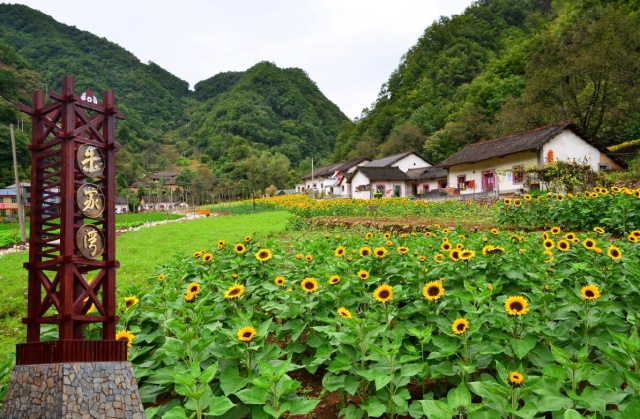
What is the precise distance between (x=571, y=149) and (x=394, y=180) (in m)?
16.6

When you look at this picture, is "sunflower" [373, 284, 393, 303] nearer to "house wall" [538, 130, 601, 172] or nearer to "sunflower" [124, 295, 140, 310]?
"sunflower" [124, 295, 140, 310]

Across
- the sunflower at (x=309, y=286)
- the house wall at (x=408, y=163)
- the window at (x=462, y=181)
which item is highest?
the house wall at (x=408, y=163)

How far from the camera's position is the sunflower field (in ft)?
6.08

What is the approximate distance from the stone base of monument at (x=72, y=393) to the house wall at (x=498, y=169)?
20.5 m

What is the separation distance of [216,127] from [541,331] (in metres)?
88.5

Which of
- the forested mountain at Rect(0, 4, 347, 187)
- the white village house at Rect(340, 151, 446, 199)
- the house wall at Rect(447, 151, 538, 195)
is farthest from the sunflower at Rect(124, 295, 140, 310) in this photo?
the forested mountain at Rect(0, 4, 347, 187)

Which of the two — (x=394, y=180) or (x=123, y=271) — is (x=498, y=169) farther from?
(x=123, y=271)

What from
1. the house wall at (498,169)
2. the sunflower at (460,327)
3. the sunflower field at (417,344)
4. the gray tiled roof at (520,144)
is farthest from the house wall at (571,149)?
the sunflower at (460,327)

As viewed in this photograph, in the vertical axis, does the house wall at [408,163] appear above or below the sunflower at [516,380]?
above

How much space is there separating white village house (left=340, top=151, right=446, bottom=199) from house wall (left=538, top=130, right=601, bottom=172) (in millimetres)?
12599

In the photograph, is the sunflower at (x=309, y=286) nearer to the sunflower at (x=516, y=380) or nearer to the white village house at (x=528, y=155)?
the sunflower at (x=516, y=380)

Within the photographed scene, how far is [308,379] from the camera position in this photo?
3.05 meters

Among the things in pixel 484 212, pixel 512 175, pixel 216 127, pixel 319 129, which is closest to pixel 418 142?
pixel 512 175

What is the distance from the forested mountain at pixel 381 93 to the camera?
2502cm
